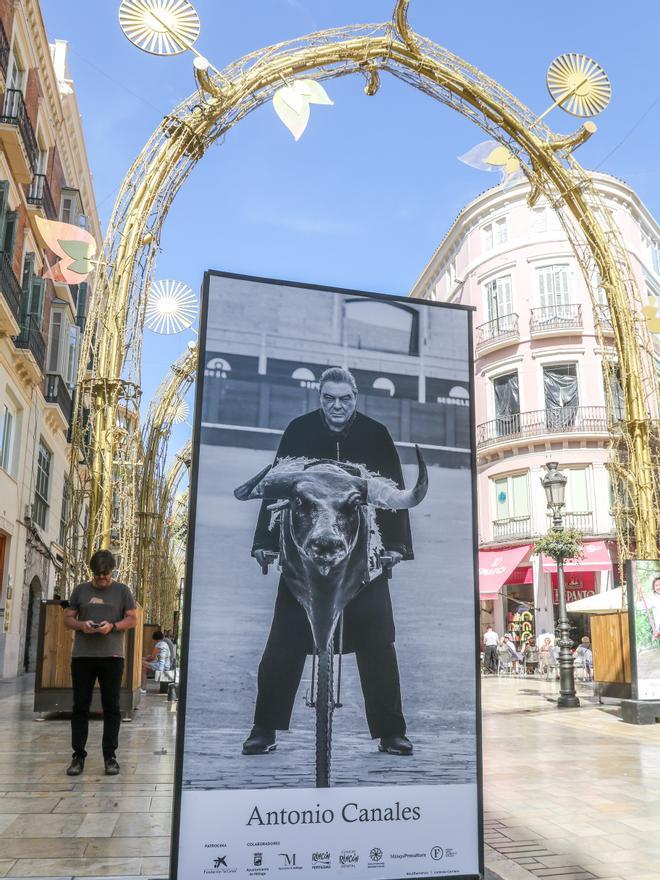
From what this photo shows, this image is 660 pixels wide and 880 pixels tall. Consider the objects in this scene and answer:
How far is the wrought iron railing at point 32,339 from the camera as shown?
58.6ft

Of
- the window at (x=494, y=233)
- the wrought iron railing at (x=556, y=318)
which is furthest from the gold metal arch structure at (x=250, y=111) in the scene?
the window at (x=494, y=233)

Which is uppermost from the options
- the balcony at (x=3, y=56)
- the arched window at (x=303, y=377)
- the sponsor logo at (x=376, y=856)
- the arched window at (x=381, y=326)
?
the balcony at (x=3, y=56)

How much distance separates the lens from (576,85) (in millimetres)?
11727

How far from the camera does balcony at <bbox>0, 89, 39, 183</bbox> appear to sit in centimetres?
1567

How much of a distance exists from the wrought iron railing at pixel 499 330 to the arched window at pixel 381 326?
29.7 metres

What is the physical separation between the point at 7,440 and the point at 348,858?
16934 millimetres

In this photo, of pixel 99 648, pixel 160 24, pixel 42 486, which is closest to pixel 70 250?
pixel 160 24

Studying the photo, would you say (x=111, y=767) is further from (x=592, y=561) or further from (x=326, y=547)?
(x=592, y=561)

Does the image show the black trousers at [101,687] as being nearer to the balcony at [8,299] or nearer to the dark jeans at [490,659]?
the balcony at [8,299]

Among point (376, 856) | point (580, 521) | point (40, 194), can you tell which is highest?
point (40, 194)

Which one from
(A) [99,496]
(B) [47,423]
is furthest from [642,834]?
(B) [47,423]

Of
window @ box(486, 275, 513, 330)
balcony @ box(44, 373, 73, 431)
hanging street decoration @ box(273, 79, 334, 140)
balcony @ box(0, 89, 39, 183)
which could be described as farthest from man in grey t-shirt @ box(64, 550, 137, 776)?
window @ box(486, 275, 513, 330)

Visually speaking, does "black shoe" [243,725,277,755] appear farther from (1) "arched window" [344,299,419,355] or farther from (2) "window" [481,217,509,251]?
(2) "window" [481,217,509,251]

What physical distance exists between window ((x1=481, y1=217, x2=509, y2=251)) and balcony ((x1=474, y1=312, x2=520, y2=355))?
351cm
